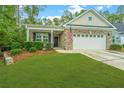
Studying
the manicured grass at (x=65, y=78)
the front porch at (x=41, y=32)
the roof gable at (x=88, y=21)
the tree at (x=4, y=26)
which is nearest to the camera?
the manicured grass at (x=65, y=78)

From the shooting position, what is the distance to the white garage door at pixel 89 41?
26719 millimetres

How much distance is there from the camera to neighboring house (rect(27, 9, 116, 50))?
86.4 ft

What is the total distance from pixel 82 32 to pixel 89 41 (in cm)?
137

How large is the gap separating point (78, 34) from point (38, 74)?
52.7 ft

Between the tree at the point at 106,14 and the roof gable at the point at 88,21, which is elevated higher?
the tree at the point at 106,14

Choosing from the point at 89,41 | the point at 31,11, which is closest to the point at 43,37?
the point at 89,41

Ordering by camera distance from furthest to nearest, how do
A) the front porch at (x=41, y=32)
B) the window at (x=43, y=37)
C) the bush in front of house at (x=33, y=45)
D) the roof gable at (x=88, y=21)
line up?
the window at (x=43, y=37) < the roof gable at (x=88, y=21) < the front porch at (x=41, y=32) < the bush in front of house at (x=33, y=45)

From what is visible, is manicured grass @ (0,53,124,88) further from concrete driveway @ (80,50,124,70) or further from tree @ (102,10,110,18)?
tree @ (102,10,110,18)

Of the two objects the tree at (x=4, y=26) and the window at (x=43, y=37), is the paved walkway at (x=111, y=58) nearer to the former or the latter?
the tree at (x=4, y=26)

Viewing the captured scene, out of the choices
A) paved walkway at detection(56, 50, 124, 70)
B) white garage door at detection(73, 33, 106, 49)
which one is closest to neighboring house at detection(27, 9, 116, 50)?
white garage door at detection(73, 33, 106, 49)

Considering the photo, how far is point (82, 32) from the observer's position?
26.8m

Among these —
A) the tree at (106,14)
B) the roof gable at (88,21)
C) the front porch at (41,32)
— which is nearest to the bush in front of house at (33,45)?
the front porch at (41,32)

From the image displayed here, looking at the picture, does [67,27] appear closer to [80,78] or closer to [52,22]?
[80,78]
